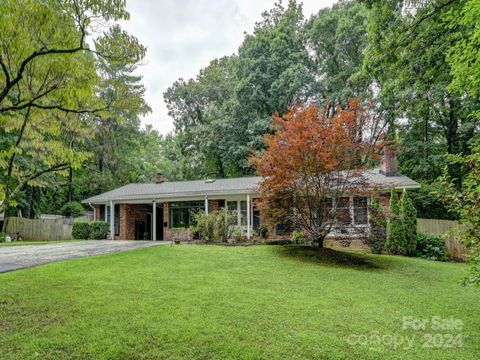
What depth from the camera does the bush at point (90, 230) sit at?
17609mm

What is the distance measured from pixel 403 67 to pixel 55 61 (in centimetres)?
810

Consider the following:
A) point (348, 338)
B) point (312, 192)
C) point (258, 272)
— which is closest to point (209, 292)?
point (258, 272)

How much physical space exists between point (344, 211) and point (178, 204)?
10680 mm

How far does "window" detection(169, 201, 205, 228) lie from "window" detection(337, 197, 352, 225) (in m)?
9.14

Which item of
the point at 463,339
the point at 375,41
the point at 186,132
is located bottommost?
the point at 463,339

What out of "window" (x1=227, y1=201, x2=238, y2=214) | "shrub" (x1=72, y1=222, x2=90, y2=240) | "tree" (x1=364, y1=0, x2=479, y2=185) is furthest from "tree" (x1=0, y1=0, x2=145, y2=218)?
"shrub" (x1=72, y1=222, x2=90, y2=240)

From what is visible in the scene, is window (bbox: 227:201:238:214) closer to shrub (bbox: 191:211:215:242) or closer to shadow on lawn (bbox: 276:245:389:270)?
shrub (bbox: 191:211:215:242)

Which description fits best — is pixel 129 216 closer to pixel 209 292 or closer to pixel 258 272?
pixel 258 272

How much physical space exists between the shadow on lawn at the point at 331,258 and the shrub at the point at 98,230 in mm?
11966

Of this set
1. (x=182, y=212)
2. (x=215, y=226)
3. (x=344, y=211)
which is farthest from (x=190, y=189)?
(x=344, y=211)

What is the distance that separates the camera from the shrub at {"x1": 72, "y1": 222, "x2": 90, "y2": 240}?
17656 millimetres

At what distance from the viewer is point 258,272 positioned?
7.41 m

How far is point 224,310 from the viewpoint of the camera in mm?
4617

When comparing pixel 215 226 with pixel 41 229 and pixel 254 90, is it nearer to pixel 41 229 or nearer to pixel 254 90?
pixel 41 229
